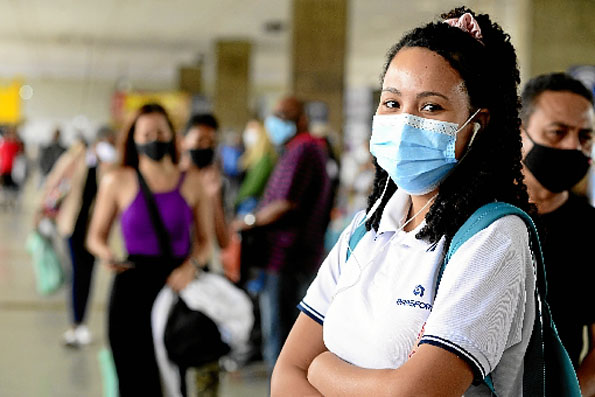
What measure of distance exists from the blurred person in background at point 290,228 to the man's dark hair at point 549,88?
2305 millimetres

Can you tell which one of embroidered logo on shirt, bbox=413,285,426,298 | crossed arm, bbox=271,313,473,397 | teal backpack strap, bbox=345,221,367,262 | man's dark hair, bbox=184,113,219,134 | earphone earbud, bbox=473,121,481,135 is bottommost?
crossed arm, bbox=271,313,473,397

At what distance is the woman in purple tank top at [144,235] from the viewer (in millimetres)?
3803

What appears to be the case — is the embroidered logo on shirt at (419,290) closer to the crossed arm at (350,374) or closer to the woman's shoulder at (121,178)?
the crossed arm at (350,374)

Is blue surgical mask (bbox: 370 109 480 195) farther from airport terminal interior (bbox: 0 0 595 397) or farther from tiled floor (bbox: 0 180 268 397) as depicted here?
tiled floor (bbox: 0 180 268 397)

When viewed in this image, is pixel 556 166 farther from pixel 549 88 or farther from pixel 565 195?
pixel 549 88

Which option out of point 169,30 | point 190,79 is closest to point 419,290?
point 169,30

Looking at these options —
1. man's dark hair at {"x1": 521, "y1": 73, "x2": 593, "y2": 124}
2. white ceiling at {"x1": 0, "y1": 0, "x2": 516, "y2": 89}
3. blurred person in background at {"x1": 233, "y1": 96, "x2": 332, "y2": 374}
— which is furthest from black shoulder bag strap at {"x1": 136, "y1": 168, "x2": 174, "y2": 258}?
white ceiling at {"x1": 0, "y1": 0, "x2": 516, "y2": 89}

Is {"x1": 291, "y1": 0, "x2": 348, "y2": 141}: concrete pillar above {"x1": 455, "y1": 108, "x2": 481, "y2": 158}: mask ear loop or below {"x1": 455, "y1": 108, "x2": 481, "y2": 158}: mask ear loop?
above

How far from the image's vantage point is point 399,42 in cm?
168

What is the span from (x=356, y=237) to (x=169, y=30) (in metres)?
18.7

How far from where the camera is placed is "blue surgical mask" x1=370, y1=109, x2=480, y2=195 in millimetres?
1551

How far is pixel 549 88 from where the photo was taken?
2299mm

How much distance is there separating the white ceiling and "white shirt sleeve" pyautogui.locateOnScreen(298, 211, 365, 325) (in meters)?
8.95

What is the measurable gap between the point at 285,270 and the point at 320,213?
16.6 inches
